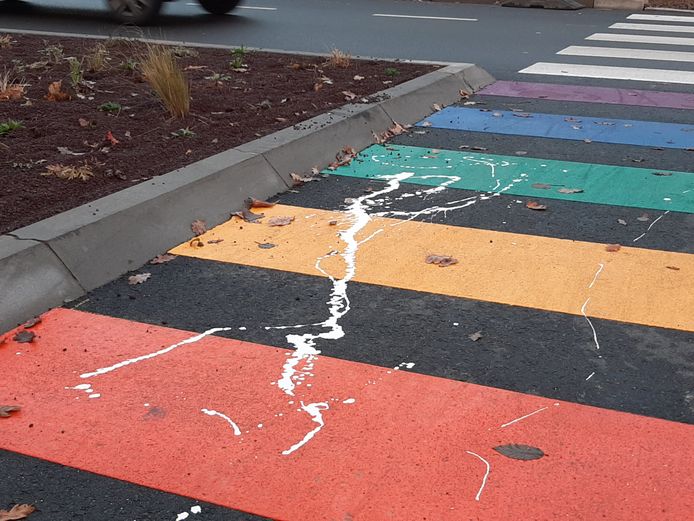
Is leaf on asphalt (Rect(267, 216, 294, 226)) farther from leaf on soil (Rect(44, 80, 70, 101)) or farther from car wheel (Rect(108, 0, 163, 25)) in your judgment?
car wheel (Rect(108, 0, 163, 25))

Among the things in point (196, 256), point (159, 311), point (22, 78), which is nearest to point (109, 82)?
point (22, 78)

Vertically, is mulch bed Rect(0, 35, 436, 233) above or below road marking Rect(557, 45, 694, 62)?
above

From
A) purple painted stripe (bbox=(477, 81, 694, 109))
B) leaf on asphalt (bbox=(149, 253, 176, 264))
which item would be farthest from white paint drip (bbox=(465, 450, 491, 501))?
purple painted stripe (bbox=(477, 81, 694, 109))

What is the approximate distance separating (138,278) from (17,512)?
1899 millimetres

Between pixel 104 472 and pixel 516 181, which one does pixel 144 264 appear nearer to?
pixel 104 472

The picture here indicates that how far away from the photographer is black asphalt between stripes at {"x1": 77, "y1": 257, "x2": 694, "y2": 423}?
3479mm

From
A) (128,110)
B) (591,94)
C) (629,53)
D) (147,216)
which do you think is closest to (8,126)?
(128,110)

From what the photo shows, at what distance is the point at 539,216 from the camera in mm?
5508

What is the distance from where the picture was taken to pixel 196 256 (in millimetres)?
4793

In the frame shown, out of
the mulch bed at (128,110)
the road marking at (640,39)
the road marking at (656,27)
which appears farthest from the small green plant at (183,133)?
the road marking at (656,27)

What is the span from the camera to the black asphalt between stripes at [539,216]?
16.9 ft

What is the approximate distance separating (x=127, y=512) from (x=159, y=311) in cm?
152

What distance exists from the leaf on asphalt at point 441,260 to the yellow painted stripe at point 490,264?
0.11ft

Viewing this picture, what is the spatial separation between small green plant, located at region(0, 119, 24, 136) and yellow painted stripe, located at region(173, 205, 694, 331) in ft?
6.60
